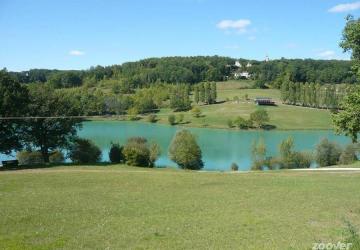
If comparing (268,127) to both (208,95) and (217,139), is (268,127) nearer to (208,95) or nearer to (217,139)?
(217,139)

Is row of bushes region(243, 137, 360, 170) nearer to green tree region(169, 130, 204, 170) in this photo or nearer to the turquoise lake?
the turquoise lake

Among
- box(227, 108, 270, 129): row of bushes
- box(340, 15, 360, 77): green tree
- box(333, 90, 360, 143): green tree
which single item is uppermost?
box(340, 15, 360, 77): green tree

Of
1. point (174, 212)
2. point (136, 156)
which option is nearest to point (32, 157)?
point (136, 156)

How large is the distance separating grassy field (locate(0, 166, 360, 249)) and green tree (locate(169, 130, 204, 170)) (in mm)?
27994

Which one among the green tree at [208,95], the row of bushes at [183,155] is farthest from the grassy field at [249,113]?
the row of bushes at [183,155]

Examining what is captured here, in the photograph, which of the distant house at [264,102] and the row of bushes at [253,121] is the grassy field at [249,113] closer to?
the distant house at [264,102]

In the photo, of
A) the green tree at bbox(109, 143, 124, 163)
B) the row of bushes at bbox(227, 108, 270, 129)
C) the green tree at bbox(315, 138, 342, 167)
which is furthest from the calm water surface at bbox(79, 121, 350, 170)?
the green tree at bbox(109, 143, 124, 163)

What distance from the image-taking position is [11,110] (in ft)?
144

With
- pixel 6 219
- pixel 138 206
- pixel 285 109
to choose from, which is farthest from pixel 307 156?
pixel 285 109

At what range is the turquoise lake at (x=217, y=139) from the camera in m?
75.1

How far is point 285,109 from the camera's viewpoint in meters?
149

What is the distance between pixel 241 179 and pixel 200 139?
2925 inches

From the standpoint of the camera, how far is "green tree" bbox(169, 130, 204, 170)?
59.4 metres

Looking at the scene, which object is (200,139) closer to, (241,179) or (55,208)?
(241,179)
